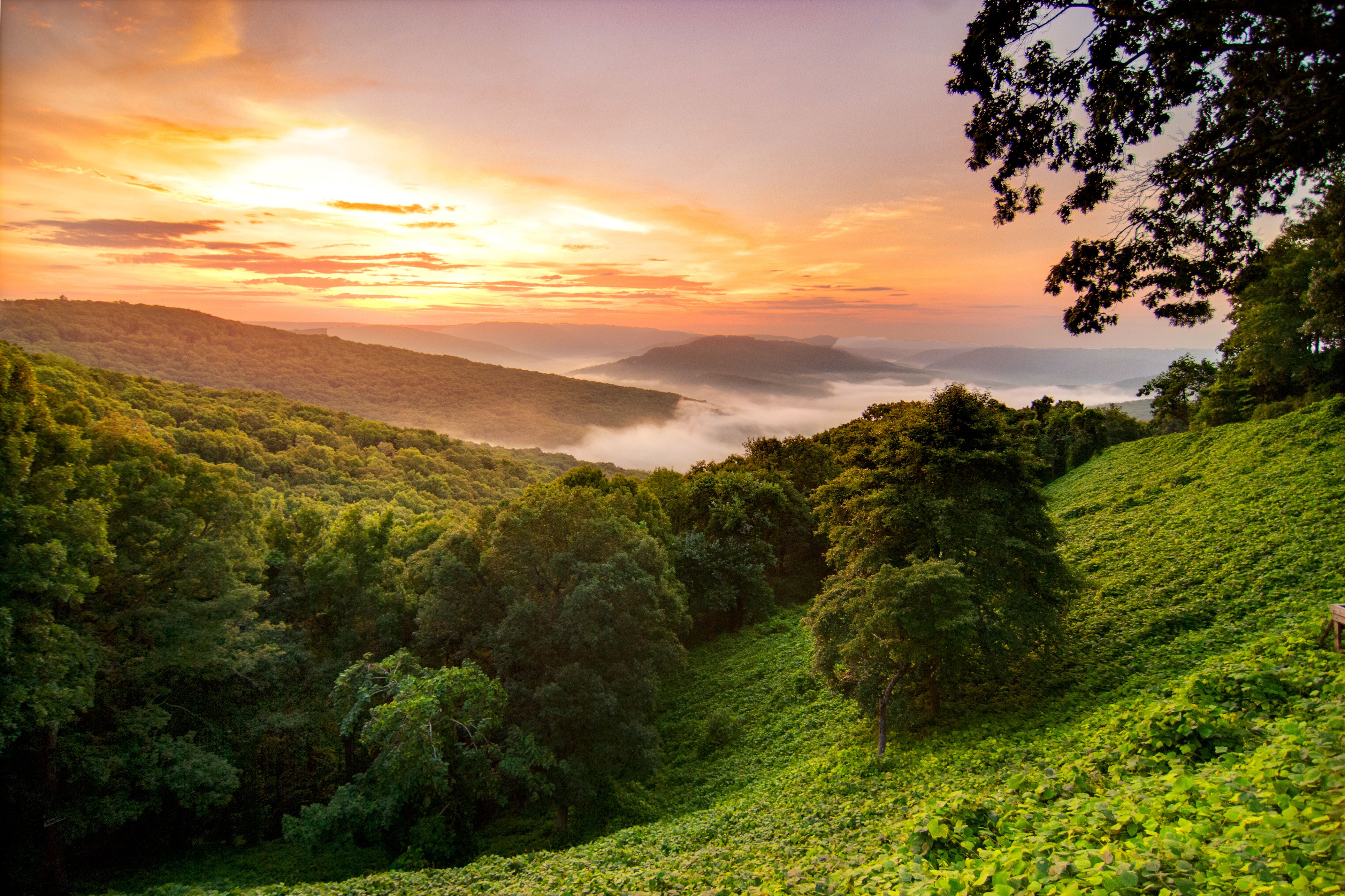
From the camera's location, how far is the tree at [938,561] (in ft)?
47.1

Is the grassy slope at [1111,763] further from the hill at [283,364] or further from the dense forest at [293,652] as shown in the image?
the hill at [283,364]

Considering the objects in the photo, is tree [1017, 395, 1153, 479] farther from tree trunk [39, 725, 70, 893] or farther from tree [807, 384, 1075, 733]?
tree trunk [39, 725, 70, 893]

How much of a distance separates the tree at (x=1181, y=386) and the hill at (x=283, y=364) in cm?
15180

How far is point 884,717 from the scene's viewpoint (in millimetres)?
15398

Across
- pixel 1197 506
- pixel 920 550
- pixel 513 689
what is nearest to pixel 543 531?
pixel 513 689

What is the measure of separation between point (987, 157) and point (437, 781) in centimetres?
1936

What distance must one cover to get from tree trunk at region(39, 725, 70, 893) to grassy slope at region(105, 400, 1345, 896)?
539 cm

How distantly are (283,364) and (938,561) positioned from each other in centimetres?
20023

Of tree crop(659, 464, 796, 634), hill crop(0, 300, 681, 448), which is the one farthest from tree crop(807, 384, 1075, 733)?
hill crop(0, 300, 681, 448)

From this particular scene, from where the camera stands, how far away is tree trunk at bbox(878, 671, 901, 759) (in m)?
15.0

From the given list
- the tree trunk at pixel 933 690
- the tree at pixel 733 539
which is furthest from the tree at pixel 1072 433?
the tree trunk at pixel 933 690

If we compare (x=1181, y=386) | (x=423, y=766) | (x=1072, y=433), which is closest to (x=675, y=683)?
(x=423, y=766)

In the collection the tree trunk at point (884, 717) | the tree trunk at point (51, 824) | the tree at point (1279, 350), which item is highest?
the tree at point (1279, 350)

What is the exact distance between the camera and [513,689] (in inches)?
840
